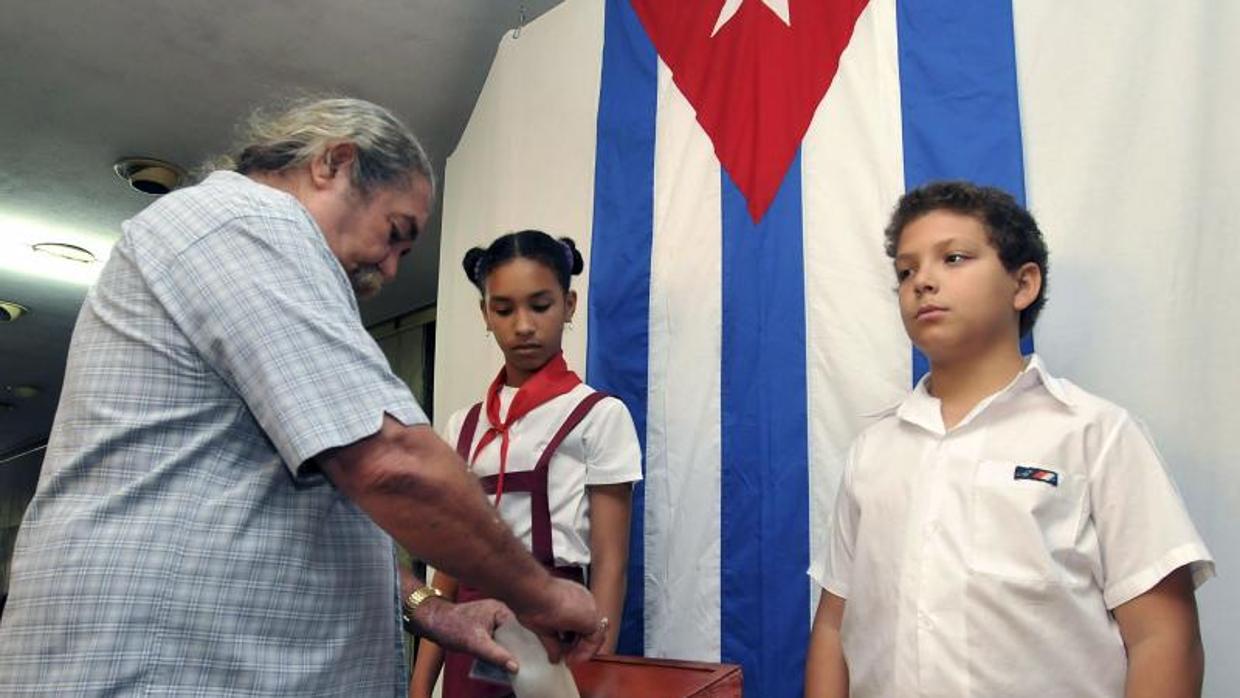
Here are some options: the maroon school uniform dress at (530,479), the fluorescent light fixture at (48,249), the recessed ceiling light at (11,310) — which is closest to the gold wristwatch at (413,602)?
the maroon school uniform dress at (530,479)

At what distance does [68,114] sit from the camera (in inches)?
120

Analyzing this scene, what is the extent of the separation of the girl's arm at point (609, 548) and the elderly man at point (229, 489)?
0.52 metres

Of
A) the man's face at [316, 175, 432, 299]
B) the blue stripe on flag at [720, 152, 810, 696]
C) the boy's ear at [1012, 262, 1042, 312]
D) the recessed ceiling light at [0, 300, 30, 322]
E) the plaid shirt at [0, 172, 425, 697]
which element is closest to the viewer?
the plaid shirt at [0, 172, 425, 697]

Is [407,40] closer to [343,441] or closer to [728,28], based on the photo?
[728,28]

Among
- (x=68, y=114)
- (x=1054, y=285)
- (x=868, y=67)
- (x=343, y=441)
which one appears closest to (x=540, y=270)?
(x=868, y=67)

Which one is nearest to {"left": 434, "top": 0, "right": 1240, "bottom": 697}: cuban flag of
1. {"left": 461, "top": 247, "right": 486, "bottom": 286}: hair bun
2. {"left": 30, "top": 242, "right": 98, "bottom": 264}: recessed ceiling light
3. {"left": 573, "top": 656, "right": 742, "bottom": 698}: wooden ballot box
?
{"left": 461, "top": 247, "right": 486, "bottom": 286}: hair bun

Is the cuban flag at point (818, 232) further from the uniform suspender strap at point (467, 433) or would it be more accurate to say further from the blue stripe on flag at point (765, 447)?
the uniform suspender strap at point (467, 433)

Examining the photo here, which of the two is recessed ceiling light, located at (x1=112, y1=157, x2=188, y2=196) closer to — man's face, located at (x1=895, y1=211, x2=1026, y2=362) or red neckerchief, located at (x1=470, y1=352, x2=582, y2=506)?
red neckerchief, located at (x1=470, y1=352, x2=582, y2=506)

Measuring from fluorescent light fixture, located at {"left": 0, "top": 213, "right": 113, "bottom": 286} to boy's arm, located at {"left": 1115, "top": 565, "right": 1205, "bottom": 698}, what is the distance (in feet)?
13.1

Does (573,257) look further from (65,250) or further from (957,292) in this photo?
(65,250)

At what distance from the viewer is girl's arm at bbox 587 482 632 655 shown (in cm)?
147

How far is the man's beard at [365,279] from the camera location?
3.71ft

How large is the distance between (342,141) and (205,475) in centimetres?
41

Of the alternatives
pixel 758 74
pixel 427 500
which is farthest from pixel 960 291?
pixel 758 74
